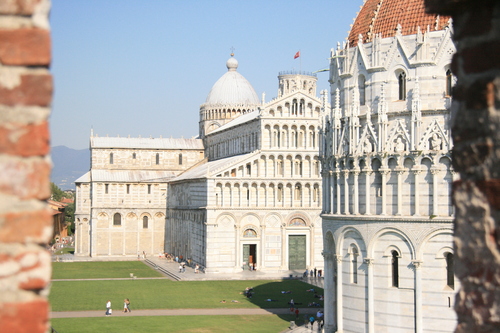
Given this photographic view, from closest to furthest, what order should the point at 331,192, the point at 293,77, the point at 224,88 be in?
the point at 331,192 → the point at 293,77 → the point at 224,88

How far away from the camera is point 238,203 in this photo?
76688 mm

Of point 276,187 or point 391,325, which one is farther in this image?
point 276,187

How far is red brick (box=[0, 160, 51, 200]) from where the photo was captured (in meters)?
5.14

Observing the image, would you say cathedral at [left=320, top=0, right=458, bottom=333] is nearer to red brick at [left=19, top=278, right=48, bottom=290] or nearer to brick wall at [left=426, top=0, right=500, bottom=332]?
brick wall at [left=426, top=0, right=500, bottom=332]

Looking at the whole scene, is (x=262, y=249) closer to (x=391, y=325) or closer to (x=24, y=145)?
(x=391, y=325)

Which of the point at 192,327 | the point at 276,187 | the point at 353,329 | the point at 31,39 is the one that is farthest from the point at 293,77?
the point at 31,39

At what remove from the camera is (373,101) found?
3744 centimetres

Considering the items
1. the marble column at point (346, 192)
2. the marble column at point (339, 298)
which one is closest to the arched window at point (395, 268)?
Result: the marble column at point (339, 298)

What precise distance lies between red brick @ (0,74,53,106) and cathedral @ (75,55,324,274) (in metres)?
69.6

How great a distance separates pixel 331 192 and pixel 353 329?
6.89 metres

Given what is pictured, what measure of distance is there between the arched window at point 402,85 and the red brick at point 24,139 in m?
32.3

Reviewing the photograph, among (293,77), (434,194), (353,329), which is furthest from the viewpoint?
(293,77)

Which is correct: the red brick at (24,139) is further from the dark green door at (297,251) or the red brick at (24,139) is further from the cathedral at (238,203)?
the dark green door at (297,251)

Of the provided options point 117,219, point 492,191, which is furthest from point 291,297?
point 492,191
